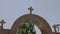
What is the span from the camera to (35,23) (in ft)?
12.6

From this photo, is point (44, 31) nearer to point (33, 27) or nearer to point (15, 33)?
point (33, 27)

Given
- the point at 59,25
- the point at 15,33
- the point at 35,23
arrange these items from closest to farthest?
the point at 15,33 < the point at 35,23 < the point at 59,25

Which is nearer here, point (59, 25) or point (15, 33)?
point (15, 33)

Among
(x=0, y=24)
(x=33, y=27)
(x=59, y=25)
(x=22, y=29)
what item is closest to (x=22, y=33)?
(x=22, y=29)

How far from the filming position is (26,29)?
12.3ft

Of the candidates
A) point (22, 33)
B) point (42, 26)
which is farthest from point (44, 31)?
point (22, 33)

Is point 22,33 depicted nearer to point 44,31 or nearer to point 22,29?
point 22,29

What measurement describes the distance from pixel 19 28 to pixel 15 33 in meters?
0.18

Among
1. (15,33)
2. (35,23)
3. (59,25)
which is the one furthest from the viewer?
(59,25)

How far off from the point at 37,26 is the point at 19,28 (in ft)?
1.44

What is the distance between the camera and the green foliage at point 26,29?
146 inches

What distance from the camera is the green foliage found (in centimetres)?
371

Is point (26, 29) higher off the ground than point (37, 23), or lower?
lower

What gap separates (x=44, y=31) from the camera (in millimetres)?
3812
